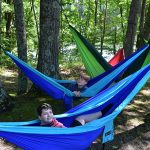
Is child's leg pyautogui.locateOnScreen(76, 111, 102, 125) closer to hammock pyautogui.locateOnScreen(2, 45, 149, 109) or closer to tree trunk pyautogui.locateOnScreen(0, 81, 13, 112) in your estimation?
hammock pyautogui.locateOnScreen(2, 45, 149, 109)

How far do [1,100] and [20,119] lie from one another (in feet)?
1.20

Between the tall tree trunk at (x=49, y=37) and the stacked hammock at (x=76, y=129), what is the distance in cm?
155

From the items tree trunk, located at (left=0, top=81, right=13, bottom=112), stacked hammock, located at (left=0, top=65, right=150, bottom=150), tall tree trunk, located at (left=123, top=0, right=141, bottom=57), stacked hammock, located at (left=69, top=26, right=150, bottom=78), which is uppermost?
tall tree trunk, located at (left=123, top=0, right=141, bottom=57)

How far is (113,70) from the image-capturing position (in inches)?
165

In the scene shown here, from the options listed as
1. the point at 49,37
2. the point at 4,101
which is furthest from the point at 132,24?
the point at 4,101

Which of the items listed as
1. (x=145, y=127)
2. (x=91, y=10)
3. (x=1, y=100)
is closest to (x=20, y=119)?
(x=1, y=100)

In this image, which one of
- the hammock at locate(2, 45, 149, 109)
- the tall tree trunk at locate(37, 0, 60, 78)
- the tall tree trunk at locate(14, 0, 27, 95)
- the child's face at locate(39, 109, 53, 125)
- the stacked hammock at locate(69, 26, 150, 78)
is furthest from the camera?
the tall tree trunk at locate(14, 0, 27, 95)

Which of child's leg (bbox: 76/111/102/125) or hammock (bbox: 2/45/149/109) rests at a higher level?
hammock (bbox: 2/45/149/109)

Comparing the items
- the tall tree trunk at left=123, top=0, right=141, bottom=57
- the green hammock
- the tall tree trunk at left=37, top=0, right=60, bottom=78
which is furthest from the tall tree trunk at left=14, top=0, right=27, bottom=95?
the tall tree trunk at left=123, top=0, right=141, bottom=57

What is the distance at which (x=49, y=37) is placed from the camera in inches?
182

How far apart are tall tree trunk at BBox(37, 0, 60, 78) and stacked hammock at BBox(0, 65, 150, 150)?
155 centimetres

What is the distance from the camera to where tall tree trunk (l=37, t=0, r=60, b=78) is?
4.54 m

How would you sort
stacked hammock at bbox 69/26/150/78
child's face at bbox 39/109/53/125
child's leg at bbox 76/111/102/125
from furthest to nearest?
stacked hammock at bbox 69/26/150/78, child's leg at bbox 76/111/102/125, child's face at bbox 39/109/53/125

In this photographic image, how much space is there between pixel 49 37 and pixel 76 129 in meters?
2.15
